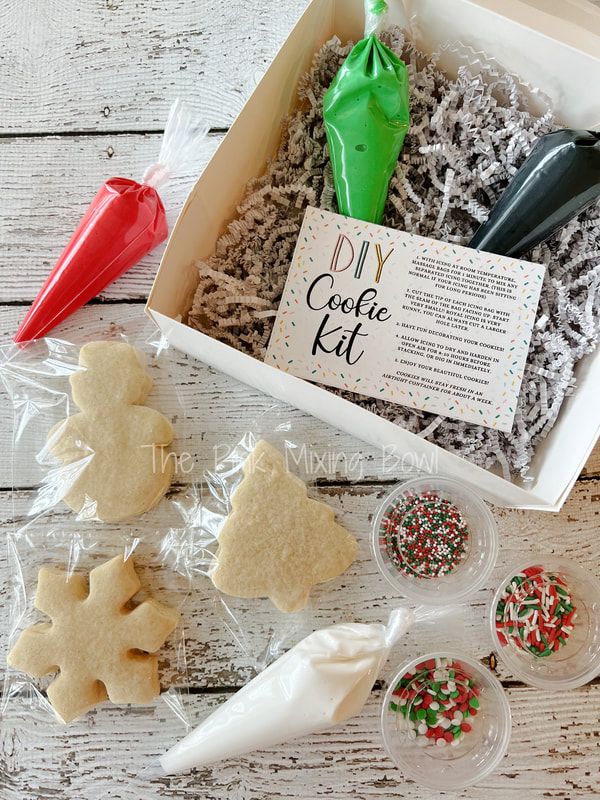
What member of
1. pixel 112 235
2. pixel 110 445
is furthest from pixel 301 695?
pixel 112 235

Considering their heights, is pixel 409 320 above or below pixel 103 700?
Result: above

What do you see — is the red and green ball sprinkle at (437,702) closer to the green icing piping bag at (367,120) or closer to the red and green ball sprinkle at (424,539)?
the red and green ball sprinkle at (424,539)

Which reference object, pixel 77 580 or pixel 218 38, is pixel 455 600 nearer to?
pixel 77 580

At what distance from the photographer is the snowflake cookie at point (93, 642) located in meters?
0.79

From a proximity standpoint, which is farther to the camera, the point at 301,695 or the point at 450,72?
the point at 450,72

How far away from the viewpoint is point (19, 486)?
33.1 inches

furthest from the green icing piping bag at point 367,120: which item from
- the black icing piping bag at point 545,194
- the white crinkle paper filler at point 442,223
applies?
the black icing piping bag at point 545,194

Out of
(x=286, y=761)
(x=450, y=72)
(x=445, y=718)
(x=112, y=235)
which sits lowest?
(x=286, y=761)

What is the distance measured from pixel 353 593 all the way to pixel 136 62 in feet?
2.42

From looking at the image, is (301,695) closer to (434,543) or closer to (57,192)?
(434,543)

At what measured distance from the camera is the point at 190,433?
0.85m

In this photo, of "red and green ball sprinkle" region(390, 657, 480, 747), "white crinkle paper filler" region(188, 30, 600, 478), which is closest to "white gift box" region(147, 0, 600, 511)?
"white crinkle paper filler" region(188, 30, 600, 478)

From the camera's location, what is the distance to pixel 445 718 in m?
0.82

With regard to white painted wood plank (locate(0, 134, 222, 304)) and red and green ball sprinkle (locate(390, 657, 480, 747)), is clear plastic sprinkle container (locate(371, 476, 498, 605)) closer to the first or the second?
red and green ball sprinkle (locate(390, 657, 480, 747))
